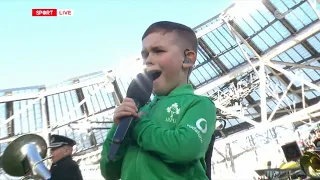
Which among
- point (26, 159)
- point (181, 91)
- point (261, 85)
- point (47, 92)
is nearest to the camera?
point (181, 91)

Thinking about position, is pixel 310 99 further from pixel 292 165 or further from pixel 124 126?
pixel 124 126

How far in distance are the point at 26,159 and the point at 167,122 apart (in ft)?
6.29

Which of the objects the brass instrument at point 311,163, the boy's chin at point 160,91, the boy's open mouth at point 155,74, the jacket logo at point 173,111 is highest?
the boy's open mouth at point 155,74

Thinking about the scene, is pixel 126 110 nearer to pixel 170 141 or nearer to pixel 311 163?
pixel 170 141

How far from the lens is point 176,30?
1.53 metres

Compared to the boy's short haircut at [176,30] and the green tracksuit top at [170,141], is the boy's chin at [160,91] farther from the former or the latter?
the boy's short haircut at [176,30]

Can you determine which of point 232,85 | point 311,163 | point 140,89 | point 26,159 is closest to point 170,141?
point 140,89

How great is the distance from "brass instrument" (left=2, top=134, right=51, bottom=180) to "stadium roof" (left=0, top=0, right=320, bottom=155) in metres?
9.77

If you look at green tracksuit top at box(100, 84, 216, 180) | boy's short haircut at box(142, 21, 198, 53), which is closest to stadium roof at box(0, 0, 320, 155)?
boy's short haircut at box(142, 21, 198, 53)

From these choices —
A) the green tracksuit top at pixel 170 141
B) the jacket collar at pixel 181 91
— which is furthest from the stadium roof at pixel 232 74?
the green tracksuit top at pixel 170 141

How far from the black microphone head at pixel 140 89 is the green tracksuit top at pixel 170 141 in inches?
2.6

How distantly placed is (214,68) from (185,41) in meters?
15.9

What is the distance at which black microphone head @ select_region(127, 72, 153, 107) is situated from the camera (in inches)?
53.3

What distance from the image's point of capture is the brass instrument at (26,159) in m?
2.69
